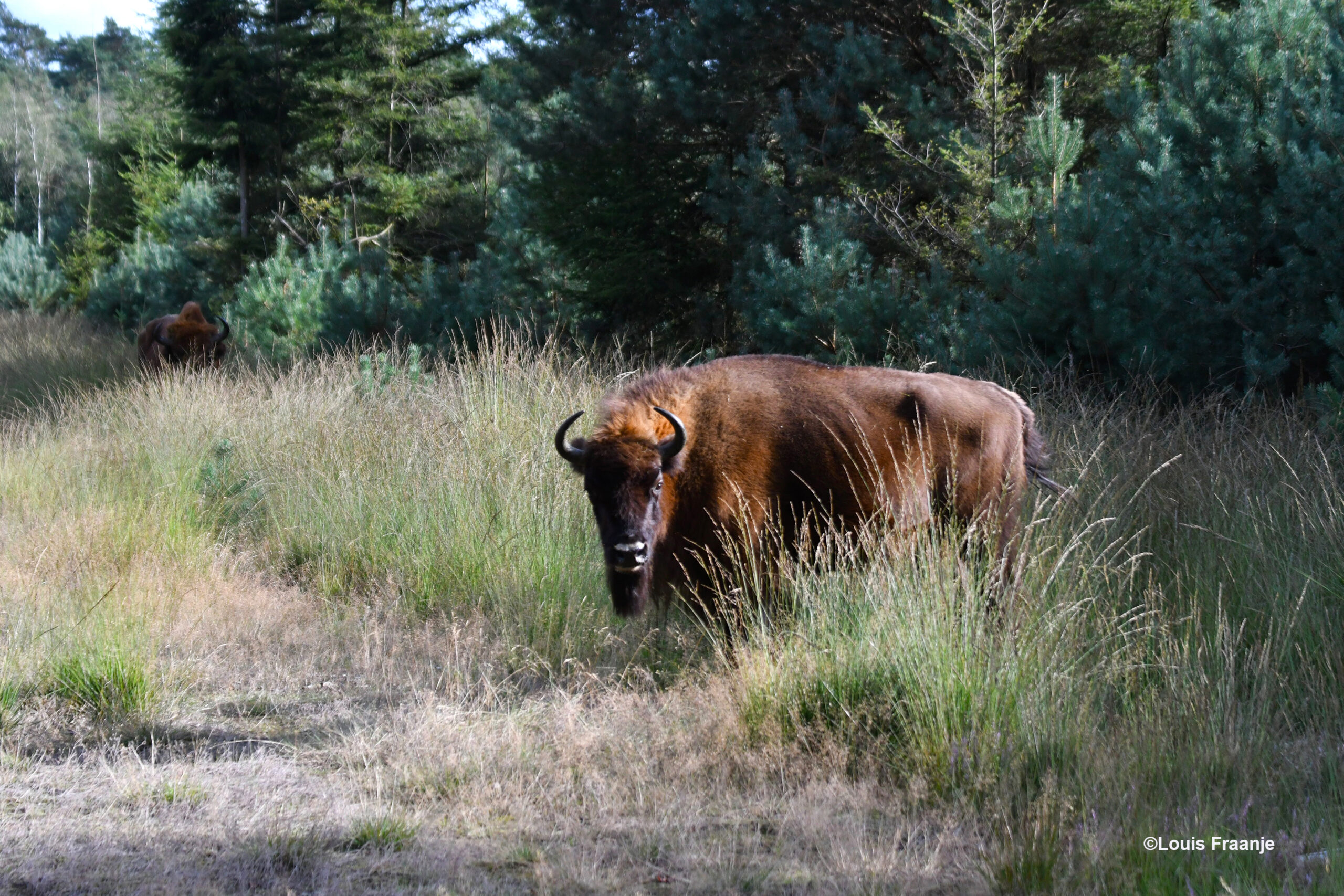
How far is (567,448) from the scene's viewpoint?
232 inches

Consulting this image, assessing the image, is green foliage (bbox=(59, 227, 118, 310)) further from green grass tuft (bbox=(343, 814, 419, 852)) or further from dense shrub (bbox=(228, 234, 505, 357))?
green grass tuft (bbox=(343, 814, 419, 852))

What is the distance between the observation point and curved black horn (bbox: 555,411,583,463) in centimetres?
551

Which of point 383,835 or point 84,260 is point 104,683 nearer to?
point 383,835

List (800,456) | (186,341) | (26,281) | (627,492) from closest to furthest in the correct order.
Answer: (627,492) < (800,456) < (186,341) < (26,281)

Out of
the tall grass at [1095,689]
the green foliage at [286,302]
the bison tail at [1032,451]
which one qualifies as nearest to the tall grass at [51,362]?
the green foliage at [286,302]

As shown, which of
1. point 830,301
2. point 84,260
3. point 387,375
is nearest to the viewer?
point 830,301

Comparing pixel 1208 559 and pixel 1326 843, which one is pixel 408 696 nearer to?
pixel 1326 843

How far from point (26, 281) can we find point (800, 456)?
40.7 m

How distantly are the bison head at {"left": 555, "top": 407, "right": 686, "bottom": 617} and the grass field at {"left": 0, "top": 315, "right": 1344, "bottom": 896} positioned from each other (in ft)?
1.95

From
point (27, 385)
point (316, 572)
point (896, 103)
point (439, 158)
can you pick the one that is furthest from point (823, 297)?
point (439, 158)

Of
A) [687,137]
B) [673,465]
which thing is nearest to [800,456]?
[673,465]

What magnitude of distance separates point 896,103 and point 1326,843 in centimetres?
1121

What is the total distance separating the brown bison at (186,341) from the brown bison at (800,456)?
12045mm

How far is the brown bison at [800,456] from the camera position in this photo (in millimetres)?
5840
